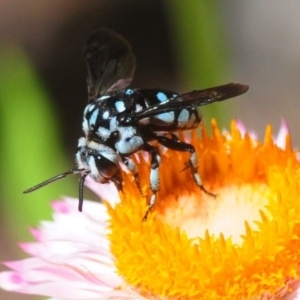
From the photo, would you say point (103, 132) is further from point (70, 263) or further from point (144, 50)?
point (144, 50)

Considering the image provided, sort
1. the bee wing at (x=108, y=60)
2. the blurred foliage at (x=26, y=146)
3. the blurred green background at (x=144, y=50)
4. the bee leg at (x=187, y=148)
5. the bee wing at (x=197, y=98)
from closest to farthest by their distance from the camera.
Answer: the bee wing at (x=197, y=98) < the bee leg at (x=187, y=148) < the bee wing at (x=108, y=60) < the blurred foliage at (x=26, y=146) < the blurred green background at (x=144, y=50)

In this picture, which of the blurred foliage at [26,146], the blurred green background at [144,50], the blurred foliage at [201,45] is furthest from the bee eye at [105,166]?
the blurred green background at [144,50]

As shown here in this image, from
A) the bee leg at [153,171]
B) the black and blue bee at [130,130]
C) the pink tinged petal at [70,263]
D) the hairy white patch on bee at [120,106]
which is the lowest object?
the pink tinged petal at [70,263]

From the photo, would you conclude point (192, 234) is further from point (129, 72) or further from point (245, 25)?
point (245, 25)

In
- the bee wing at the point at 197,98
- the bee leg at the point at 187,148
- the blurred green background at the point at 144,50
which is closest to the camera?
the bee wing at the point at 197,98

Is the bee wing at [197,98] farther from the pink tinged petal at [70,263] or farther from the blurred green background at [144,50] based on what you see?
the blurred green background at [144,50]

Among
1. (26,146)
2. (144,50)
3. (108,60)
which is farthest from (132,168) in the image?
(144,50)

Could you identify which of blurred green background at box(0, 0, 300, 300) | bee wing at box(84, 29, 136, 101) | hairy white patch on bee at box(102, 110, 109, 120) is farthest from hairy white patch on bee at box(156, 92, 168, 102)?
blurred green background at box(0, 0, 300, 300)
